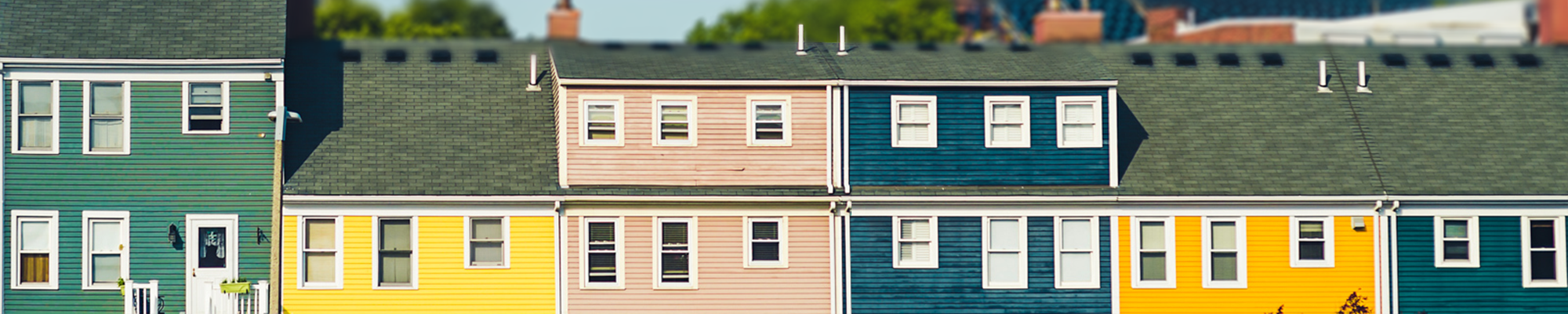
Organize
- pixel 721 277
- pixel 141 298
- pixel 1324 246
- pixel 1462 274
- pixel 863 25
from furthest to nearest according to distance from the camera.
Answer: pixel 863 25
pixel 1462 274
pixel 1324 246
pixel 721 277
pixel 141 298

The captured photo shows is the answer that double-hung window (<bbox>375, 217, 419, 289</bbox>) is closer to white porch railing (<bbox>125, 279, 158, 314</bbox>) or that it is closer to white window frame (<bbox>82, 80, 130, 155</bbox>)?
white porch railing (<bbox>125, 279, 158, 314</bbox>)

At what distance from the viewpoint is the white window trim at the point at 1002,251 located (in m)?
29.6

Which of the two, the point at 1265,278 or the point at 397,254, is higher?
the point at 397,254

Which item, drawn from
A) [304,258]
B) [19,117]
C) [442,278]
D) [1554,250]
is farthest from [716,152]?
[1554,250]

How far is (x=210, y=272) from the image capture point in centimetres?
2905

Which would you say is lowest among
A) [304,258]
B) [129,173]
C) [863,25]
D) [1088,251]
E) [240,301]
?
[240,301]

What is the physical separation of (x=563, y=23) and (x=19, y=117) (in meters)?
10.9

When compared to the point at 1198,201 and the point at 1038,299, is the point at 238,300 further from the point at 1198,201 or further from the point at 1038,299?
the point at 1198,201

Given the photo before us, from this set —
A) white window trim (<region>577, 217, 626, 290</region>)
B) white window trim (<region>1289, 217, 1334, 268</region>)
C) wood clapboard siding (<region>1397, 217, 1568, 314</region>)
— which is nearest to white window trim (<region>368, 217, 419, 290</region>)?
white window trim (<region>577, 217, 626, 290</region>)

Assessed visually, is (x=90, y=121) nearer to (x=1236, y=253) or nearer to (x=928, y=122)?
(x=928, y=122)

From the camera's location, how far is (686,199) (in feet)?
95.2

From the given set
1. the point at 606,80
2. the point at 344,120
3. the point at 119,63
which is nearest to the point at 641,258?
the point at 606,80

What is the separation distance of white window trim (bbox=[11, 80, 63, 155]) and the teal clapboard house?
21 mm

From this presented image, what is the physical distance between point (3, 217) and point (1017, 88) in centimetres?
1630
